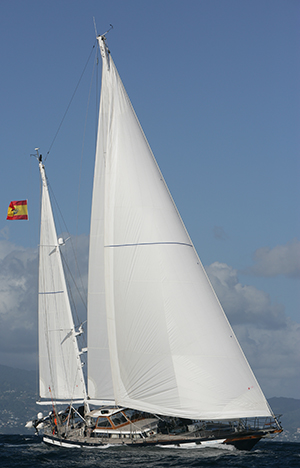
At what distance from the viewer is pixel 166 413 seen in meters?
27.1

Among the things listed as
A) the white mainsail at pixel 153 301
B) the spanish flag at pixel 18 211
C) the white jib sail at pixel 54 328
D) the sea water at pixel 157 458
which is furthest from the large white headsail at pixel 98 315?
the spanish flag at pixel 18 211

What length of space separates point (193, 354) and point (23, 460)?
11.0 metres

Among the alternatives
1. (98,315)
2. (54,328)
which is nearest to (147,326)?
(98,315)

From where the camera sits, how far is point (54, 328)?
123ft

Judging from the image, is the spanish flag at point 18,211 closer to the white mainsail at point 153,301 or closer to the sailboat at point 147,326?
the sailboat at point 147,326

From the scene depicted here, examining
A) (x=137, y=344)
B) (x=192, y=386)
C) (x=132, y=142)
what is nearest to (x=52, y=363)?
(x=137, y=344)

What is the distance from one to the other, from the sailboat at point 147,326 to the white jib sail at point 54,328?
14.0 feet

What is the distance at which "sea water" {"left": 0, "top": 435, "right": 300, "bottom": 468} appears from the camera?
82.8ft

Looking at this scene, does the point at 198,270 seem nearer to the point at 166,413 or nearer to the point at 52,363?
the point at 166,413

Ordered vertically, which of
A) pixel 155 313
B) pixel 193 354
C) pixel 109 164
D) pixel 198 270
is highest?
pixel 109 164

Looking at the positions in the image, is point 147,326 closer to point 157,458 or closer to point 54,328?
point 157,458

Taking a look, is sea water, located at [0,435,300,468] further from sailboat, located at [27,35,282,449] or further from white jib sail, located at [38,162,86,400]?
white jib sail, located at [38,162,86,400]

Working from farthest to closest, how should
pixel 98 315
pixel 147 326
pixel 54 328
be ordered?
pixel 54 328 < pixel 98 315 < pixel 147 326

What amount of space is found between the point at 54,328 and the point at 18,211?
9271mm
